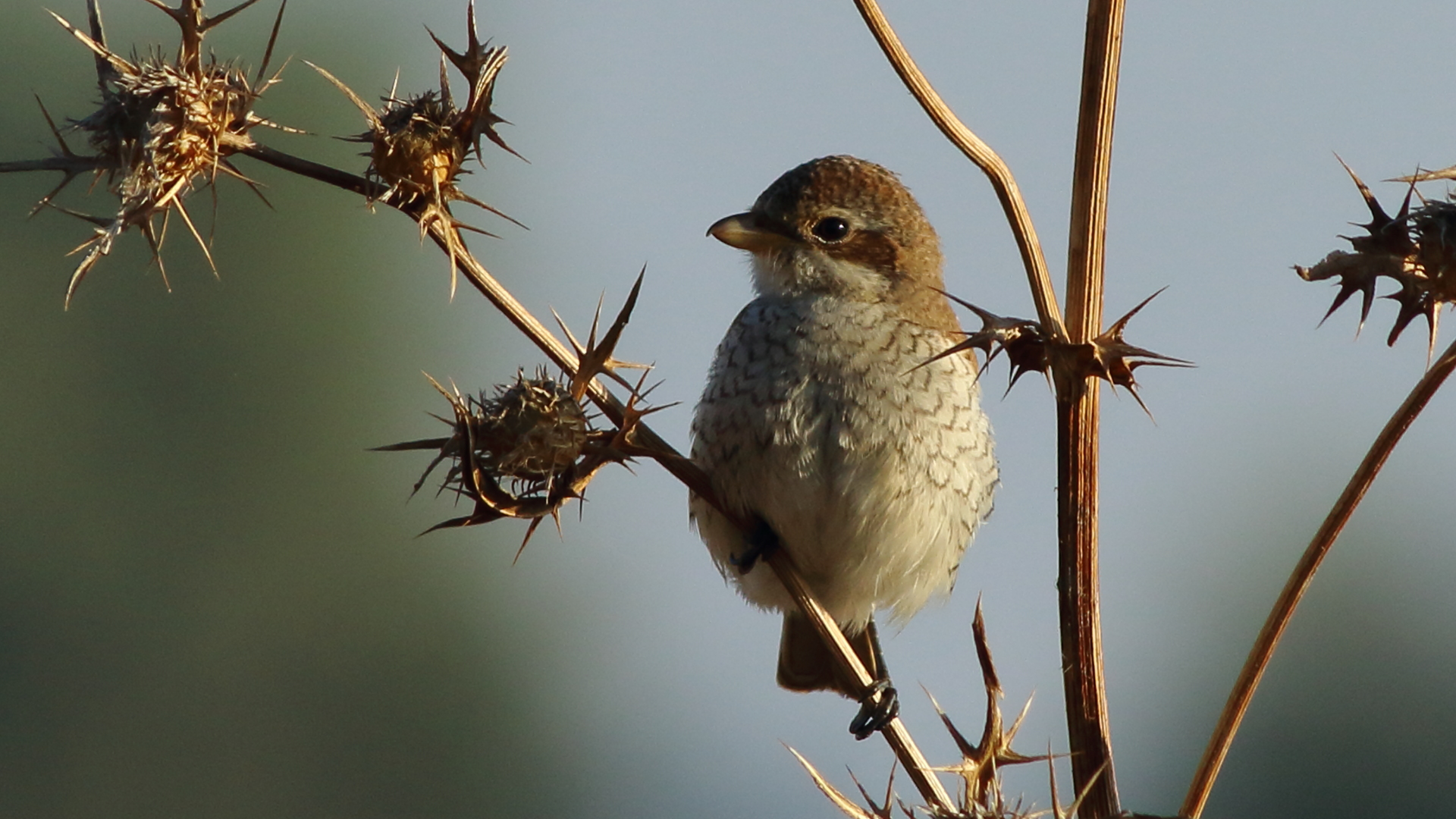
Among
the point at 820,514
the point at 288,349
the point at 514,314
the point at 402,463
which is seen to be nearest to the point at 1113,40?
the point at 514,314

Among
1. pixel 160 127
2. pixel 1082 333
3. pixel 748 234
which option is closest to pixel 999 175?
pixel 1082 333

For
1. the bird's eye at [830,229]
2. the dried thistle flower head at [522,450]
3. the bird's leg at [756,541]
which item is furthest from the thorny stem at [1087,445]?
the bird's eye at [830,229]

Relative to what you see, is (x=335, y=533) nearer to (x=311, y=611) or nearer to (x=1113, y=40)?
(x=311, y=611)

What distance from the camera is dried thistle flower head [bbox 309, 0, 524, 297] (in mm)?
2531

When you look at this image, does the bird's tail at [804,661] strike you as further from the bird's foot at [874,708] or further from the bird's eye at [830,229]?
the bird's eye at [830,229]

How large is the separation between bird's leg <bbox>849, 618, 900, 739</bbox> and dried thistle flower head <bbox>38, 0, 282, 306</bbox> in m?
1.36

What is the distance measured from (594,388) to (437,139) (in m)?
0.48

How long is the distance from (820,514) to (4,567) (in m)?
21.2

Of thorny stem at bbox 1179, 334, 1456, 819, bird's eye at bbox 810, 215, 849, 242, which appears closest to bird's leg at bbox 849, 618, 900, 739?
thorny stem at bbox 1179, 334, 1456, 819

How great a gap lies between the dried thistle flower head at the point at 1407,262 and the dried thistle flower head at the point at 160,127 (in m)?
1.61

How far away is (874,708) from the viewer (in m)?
3.59

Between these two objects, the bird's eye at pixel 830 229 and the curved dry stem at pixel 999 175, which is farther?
the bird's eye at pixel 830 229

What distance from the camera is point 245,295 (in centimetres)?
2366

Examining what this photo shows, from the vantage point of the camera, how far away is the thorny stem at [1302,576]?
2.18 metres
